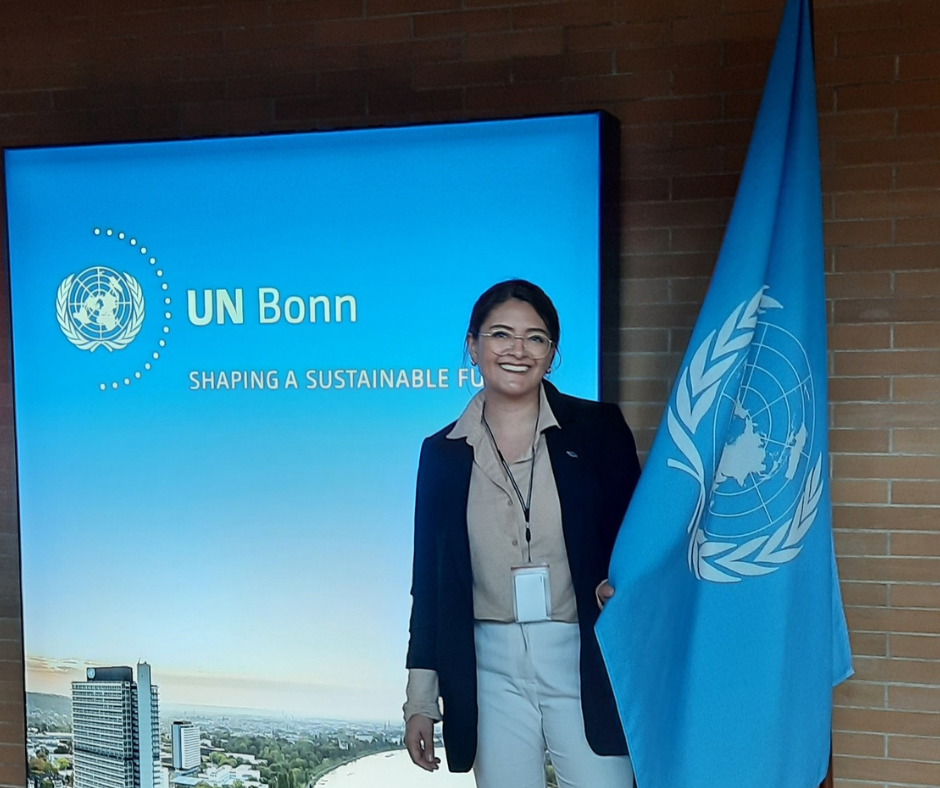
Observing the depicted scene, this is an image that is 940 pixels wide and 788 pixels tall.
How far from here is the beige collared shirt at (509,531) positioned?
7.57 feet

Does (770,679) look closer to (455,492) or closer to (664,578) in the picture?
(664,578)

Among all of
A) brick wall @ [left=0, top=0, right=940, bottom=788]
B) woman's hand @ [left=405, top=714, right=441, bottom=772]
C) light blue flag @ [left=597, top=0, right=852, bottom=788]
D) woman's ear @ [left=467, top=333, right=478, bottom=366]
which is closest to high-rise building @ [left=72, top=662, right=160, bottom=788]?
woman's hand @ [left=405, top=714, right=441, bottom=772]

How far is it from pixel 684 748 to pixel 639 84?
158 centimetres

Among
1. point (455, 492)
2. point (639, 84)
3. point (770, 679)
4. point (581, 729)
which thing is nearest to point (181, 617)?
point (455, 492)

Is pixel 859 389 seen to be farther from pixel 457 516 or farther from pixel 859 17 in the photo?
pixel 457 516

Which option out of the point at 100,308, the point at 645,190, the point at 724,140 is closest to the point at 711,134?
the point at 724,140

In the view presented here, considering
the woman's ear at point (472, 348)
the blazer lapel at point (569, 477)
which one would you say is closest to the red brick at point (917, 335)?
the blazer lapel at point (569, 477)

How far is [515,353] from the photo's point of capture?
242 cm

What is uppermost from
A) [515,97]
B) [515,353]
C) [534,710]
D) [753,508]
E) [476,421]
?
[515,97]

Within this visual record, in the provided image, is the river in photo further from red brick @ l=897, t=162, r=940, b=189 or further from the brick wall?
red brick @ l=897, t=162, r=940, b=189

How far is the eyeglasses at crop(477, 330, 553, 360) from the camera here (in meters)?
2.42

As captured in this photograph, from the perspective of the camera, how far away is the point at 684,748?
2.11m

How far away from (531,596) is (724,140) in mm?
1219

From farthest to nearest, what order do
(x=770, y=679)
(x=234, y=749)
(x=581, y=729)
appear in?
(x=234, y=749)
(x=581, y=729)
(x=770, y=679)
